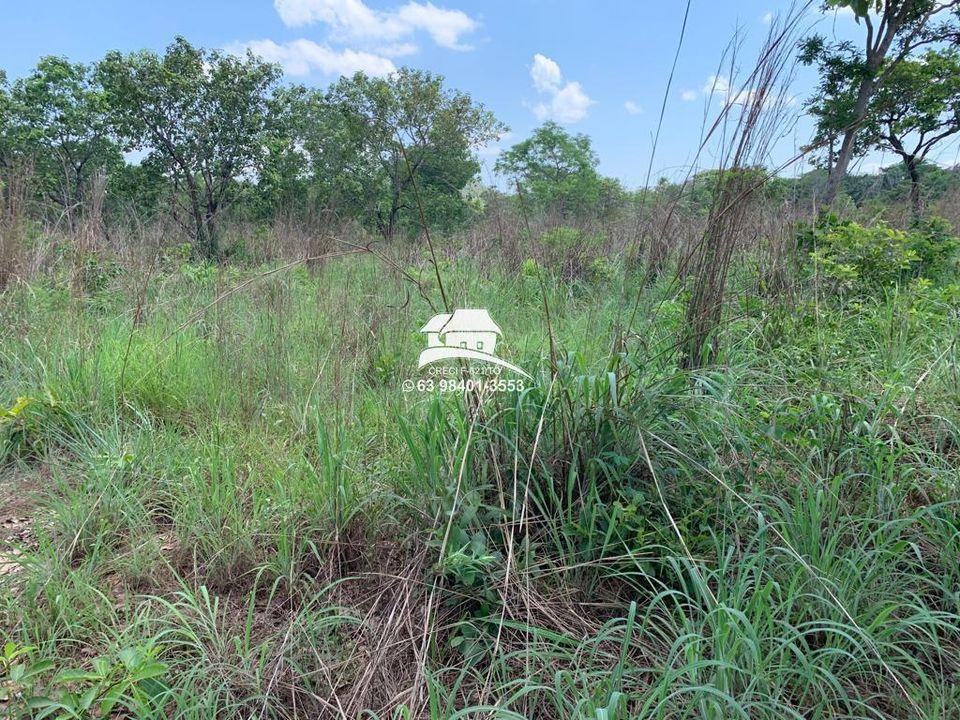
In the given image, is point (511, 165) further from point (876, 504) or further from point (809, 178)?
point (809, 178)

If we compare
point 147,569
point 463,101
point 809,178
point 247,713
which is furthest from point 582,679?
point 463,101

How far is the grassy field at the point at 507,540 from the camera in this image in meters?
1.14

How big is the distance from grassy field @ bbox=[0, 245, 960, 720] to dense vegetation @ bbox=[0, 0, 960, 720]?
1 cm

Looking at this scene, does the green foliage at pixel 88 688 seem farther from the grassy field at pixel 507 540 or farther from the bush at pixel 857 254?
the bush at pixel 857 254

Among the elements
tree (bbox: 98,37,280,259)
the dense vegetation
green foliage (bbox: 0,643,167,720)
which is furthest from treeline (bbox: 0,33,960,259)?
green foliage (bbox: 0,643,167,720)

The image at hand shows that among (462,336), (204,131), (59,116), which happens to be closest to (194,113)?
(204,131)

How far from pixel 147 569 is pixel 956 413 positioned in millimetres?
2770

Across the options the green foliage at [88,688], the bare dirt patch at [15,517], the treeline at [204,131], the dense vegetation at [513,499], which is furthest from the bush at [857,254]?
the treeline at [204,131]

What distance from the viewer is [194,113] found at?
9.18m

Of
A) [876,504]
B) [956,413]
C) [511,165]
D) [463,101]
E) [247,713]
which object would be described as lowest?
[247,713]

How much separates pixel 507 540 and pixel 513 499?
0.11 meters

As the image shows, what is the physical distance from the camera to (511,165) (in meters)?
2.08

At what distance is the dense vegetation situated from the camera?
1.16 meters

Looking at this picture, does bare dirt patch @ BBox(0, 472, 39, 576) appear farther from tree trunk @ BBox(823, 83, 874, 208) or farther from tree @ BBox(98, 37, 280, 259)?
tree @ BBox(98, 37, 280, 259)
